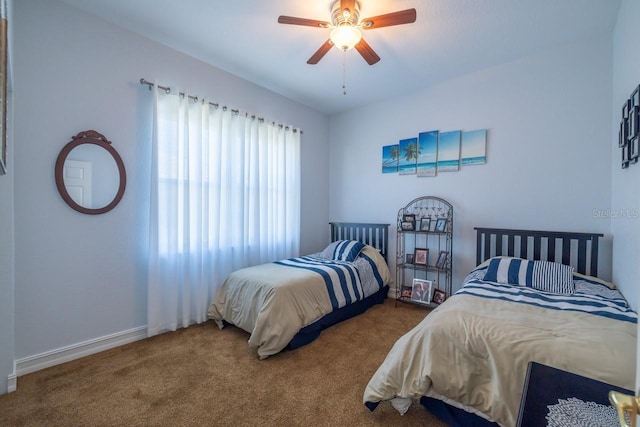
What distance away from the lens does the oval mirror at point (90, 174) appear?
7.02 feet

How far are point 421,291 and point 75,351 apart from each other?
336 centimetres

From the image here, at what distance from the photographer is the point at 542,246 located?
8.89ft

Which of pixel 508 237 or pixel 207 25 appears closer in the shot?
pixel 207 25

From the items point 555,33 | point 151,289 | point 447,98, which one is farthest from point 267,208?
point 555,33

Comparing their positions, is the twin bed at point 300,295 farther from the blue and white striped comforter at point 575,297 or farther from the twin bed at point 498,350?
the blue and white striped comforter at point 575,297

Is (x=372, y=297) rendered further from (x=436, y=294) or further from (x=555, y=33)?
(x=555, y=33)

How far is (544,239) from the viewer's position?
270 cm

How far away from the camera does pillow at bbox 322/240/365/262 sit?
11.1 ft

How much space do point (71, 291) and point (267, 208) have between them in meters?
1.97

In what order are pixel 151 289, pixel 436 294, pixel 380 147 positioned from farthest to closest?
1. pixel 380 147
2. pixel 436 294
3. pixel 151 289

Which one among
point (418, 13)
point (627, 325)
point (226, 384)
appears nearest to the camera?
point (627, 325)

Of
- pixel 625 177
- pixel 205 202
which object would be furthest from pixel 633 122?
pixel 205 202

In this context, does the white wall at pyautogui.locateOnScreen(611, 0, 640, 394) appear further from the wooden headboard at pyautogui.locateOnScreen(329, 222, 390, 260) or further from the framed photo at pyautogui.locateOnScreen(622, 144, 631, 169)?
the wooden headboard at pyautogui.locateOnScreen(329, 222, 390, 260)

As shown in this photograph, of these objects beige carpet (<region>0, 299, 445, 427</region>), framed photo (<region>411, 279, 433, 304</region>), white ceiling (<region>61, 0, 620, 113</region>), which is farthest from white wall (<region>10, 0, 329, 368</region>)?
framed photo (<region>411, 279, 433, 304</region>)
